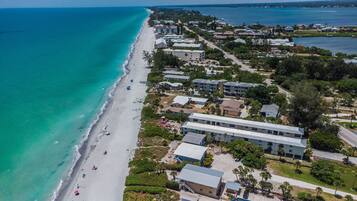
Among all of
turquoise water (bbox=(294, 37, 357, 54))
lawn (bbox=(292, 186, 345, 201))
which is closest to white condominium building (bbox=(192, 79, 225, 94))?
lawn (bbox=(292, 186, 345, 201))

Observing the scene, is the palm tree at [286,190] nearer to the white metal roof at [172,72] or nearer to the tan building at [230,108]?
the tan building at [230,108]

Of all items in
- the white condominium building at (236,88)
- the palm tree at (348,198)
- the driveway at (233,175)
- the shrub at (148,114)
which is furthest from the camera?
the white condominium building at (236,88)

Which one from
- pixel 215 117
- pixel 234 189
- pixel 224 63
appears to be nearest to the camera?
pixel 234 189

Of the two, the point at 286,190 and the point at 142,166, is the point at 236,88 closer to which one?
the point at 142,166

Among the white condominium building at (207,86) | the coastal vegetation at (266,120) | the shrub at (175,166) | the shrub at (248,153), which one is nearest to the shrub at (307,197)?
the coastal vegetation at (266,120)

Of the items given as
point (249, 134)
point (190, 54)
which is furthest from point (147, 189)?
point (190, 54)

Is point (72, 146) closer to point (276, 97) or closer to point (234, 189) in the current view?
point (234, 189)

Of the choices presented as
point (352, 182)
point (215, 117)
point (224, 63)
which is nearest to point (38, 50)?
point (224, 63)
